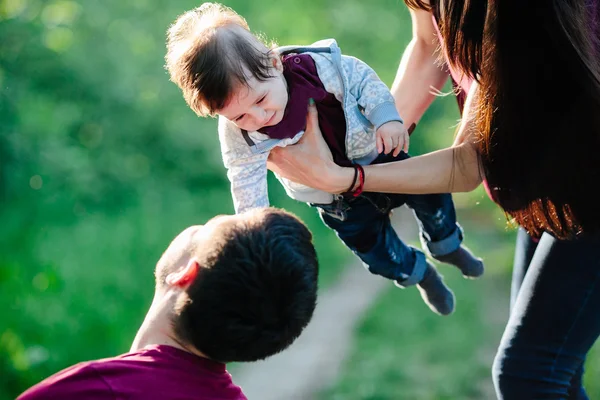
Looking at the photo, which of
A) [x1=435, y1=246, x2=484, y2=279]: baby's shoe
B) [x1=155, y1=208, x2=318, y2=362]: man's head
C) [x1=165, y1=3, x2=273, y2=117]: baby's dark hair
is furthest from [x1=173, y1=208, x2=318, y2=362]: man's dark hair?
[x1=435, y1=246, x2=484, y2=279]: baby's shoe

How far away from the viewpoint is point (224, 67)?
1881 mm

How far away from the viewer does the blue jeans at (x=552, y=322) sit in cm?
203

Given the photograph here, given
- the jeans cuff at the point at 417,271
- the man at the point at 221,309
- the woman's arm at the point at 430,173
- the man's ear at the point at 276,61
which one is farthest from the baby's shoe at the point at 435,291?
the man at the point at 221,309

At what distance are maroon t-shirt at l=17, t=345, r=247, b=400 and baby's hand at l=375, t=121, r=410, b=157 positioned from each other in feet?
2.73

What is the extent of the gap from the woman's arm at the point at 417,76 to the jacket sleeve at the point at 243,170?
0.59 metres

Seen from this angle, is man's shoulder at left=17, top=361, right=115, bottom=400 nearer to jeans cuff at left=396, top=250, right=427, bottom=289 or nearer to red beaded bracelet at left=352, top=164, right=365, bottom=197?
red beaded bracelet at left=352, top=164, right=365, bottom=197

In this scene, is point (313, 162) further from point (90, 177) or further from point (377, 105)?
point (90, 177)

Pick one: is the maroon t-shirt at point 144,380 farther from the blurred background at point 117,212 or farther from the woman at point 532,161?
the blurred background at point 117,212

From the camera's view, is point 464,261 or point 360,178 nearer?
point 360,178

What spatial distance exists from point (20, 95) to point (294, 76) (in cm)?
295

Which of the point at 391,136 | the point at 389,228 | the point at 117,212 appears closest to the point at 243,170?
the point at 391,136

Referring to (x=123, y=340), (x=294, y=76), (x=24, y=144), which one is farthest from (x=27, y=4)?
(x=294, y=76)

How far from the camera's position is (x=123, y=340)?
3750mm

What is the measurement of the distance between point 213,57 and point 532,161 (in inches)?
30.7
